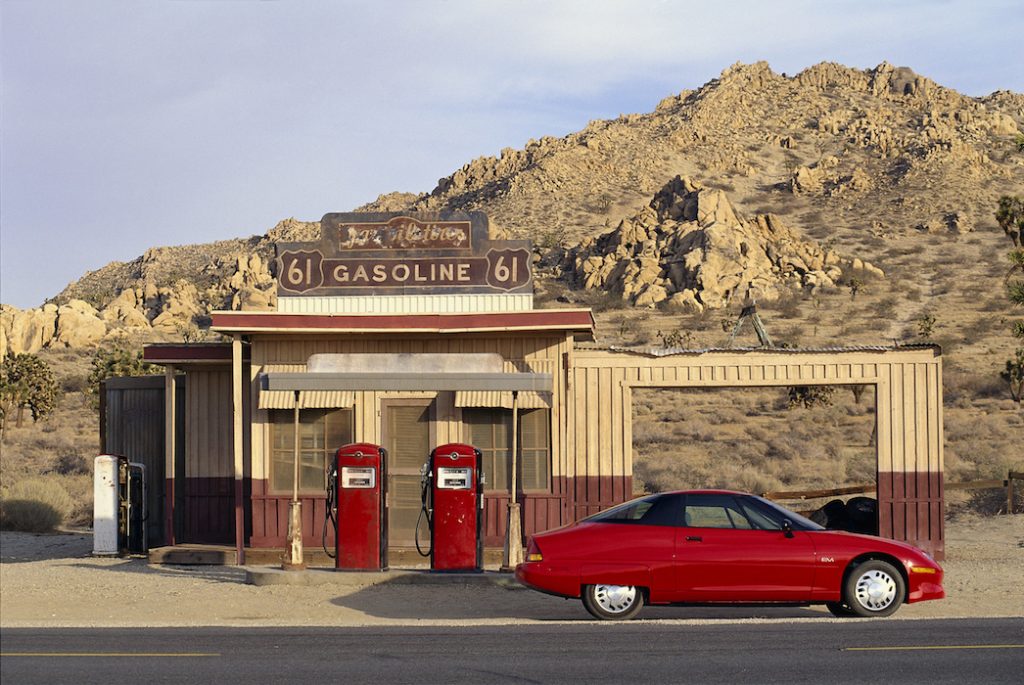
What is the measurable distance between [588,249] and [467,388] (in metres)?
61.9

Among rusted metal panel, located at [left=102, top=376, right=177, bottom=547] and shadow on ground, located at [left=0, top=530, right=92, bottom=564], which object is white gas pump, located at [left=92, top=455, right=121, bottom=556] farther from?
rusted metal panel, located at [left=102, top=376, right=177, bottom=547]

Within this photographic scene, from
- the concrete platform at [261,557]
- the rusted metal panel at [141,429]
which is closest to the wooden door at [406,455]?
the concrete platform at [261,557]

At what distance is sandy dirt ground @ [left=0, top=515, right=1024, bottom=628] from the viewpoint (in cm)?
1382

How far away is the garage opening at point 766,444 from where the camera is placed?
32562mm

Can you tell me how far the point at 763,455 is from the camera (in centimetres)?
3931

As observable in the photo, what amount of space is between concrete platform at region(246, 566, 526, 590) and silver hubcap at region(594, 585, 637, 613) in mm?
3089

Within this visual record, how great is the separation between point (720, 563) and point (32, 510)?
1741 centimetres

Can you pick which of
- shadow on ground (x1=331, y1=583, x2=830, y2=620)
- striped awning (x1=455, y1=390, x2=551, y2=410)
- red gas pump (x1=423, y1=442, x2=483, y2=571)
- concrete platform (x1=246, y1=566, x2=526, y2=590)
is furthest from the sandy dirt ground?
striped awning (x1=455, y1=390, x2=551, y2=410)

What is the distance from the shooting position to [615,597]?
44.3 ft

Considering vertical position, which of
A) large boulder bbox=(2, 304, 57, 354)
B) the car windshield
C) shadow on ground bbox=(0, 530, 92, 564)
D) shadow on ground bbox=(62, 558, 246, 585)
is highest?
large boulder bbox=(2, 304, 57, 354)

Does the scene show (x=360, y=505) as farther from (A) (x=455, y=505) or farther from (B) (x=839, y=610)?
(B) (x=839, y=610)

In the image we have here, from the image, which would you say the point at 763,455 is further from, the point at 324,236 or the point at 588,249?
the point at 588,249

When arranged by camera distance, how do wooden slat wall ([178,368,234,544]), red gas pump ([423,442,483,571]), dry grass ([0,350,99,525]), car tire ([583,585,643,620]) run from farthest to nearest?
1. dry grass ([0,350,99,525])
2. wooden slat wall ([178,368,234,544])
3. red gas pump ([423,442,483,571])
4. car tire ([583,585,643,620])

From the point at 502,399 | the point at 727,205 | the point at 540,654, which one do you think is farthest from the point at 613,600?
the point at 727,205
